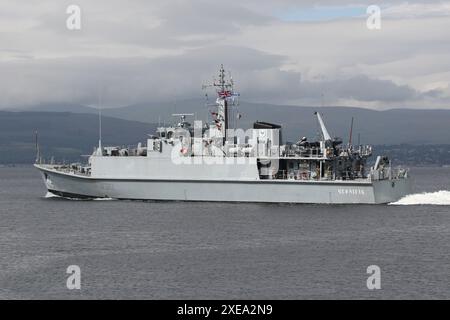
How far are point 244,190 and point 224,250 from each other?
15.4 meters

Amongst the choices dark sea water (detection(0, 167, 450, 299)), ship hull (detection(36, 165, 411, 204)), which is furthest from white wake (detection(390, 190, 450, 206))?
dark sea water (detection(0, 167, 450, 299))

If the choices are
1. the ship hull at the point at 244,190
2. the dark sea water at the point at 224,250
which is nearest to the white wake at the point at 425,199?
the ship hull at the point at 244,190

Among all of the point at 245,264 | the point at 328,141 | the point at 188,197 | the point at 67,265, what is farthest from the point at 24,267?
the point at 328,141

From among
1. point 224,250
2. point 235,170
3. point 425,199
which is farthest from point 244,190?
point 224,250

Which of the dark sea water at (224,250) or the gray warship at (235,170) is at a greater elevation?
the gray warship at (235,170)

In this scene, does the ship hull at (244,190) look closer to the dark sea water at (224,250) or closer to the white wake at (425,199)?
the white wake at (425,199)

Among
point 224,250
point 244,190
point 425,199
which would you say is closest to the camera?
point 224,250

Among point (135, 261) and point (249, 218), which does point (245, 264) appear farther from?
point (249, 218)

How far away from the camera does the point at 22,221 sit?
46062 mm

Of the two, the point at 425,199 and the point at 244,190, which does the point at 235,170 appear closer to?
the point at 244,190

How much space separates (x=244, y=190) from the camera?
49500 millimetres

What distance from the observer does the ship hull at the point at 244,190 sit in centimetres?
4816
